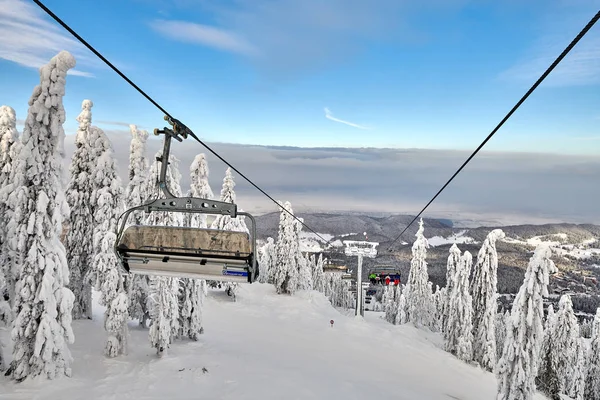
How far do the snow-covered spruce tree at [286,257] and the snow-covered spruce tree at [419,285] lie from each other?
18.2 m

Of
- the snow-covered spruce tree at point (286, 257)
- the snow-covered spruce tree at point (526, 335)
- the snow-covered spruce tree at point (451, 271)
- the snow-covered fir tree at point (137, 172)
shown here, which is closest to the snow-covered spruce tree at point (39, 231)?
the snow-covered fir tree at point (137, 172)

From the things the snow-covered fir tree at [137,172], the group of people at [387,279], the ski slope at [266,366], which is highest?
the snow-covered fir tree at [137,172]

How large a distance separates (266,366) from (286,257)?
83.7 ft

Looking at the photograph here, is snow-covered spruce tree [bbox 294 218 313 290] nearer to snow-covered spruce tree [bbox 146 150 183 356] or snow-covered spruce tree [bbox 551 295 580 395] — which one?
snow-covered spruce tree [bbox 146 150 183 356]

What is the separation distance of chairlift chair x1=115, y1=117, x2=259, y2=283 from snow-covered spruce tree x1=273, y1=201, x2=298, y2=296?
40.0 meters

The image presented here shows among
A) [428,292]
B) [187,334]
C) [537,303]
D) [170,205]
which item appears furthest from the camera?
[428,292]

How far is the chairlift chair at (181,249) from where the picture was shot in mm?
5508

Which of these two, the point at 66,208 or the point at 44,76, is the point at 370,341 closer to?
the point at 66,208

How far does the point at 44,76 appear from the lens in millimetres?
13758

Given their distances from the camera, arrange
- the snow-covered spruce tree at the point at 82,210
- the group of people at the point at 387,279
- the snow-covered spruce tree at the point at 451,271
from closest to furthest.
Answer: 1. the snow-covered spruce tree at the point at 82,210
2. the snow-covered spruce tree at the point at 451,271
3. the group of people at the point at 387,279

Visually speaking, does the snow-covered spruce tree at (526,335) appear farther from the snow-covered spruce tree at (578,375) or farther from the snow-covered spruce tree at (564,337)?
the snow-covered spruce tree at (578,375)

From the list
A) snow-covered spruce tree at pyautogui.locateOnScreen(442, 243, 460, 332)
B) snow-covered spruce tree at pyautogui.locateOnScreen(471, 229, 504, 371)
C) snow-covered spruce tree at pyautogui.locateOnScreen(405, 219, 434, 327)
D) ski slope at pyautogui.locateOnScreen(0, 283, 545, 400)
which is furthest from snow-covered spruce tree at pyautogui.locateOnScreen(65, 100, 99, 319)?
snow-covered spruce tree at pyautogui.locateOnScreen(405, 219, 434, 327)

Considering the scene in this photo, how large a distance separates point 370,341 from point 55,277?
24.5 metres

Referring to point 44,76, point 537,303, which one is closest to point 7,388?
point 44,76
